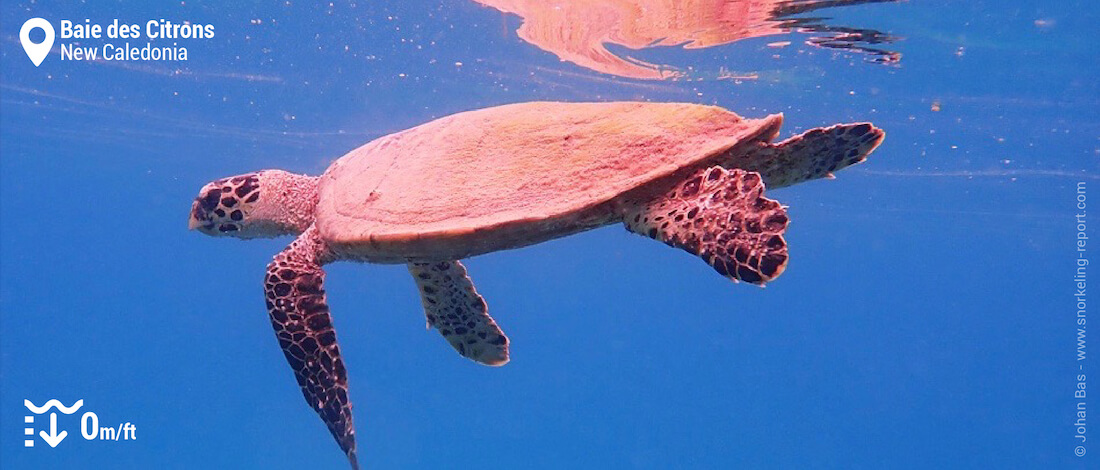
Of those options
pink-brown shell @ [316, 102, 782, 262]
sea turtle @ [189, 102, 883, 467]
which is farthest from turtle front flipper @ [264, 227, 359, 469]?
pink-brown shell @ [316, 102, 782, 262]

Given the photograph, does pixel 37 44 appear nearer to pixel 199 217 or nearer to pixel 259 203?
pixel 199 217

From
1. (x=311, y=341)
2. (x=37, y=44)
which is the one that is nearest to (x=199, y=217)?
(x=311, y=341)

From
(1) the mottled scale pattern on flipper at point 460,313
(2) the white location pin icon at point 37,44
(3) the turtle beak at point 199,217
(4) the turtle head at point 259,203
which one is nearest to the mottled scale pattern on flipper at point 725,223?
(1) the mottled scale pattern on flipper at point 460,313

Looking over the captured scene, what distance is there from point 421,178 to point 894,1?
22.9 ft

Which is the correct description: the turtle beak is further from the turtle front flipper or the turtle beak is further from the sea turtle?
the turtle front flipper

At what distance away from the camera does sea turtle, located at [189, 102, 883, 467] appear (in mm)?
3631

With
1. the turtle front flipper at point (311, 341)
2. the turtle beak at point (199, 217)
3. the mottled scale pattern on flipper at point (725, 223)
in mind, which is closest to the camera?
the mottled scale pattern on flipper at point (725, 223)

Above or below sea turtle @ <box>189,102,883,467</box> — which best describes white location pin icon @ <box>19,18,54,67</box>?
above

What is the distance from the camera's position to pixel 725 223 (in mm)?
3438

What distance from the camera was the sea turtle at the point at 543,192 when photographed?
3631 mm

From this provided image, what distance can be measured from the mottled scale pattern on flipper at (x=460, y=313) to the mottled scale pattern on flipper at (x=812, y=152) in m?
2.77

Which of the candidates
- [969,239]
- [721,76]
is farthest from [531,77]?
[969,239]

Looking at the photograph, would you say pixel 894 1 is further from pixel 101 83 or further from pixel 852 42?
pixel 101 83

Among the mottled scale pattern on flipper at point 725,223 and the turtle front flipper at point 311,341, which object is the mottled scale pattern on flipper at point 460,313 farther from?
the mottled scale pattern on flipper at point 725,223
